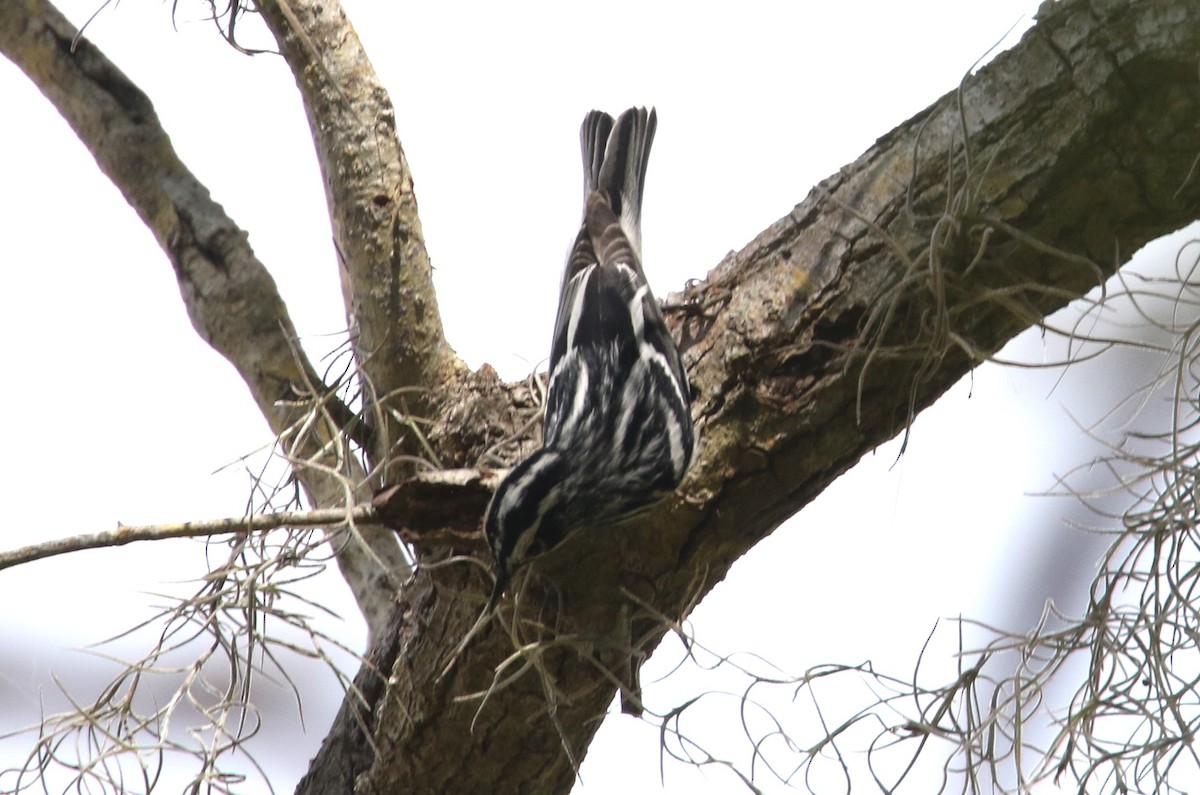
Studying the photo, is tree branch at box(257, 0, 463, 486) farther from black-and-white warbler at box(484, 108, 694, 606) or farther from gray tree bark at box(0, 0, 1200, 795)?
black-and-white warbler at box(484, 108, 694, 606)

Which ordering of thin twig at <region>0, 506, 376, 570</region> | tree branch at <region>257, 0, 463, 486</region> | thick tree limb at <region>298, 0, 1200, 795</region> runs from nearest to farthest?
thin twig at <region>0, 506, 376, 570</region>
thick tree limb at <region>298, 0, 1200, 795</region>
tree branch at <region>257, 0, 463, 486</region>

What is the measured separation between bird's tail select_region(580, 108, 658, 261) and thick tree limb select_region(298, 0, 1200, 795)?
0.69m

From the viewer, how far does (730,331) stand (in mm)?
1549

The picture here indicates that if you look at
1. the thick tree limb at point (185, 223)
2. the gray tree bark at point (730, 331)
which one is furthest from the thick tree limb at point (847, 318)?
the thick tree limb at point (185, 223)

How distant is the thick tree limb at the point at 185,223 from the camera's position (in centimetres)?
179

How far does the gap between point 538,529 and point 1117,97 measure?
90 centimetres

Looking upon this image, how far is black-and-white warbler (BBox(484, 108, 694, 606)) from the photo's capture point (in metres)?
1.42

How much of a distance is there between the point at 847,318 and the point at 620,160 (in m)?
0.93

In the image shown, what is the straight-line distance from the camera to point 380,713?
5.45ft

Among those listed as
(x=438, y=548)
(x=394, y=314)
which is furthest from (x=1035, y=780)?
(x=394, y=314)

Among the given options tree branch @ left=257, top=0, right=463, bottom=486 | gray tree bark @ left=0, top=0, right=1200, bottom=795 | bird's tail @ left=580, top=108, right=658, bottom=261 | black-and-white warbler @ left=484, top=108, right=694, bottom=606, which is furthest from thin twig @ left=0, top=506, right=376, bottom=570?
bird's tail @ left=580, top=108, right=658, bottom=261

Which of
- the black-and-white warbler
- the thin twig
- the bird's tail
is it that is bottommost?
the thin twig

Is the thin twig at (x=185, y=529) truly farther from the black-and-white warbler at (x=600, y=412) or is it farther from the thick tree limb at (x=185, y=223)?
the thick tree limb at (x=185, y=223)

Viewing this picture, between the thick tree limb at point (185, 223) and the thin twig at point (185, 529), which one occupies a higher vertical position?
the thick tree limb at point (185, 223)
